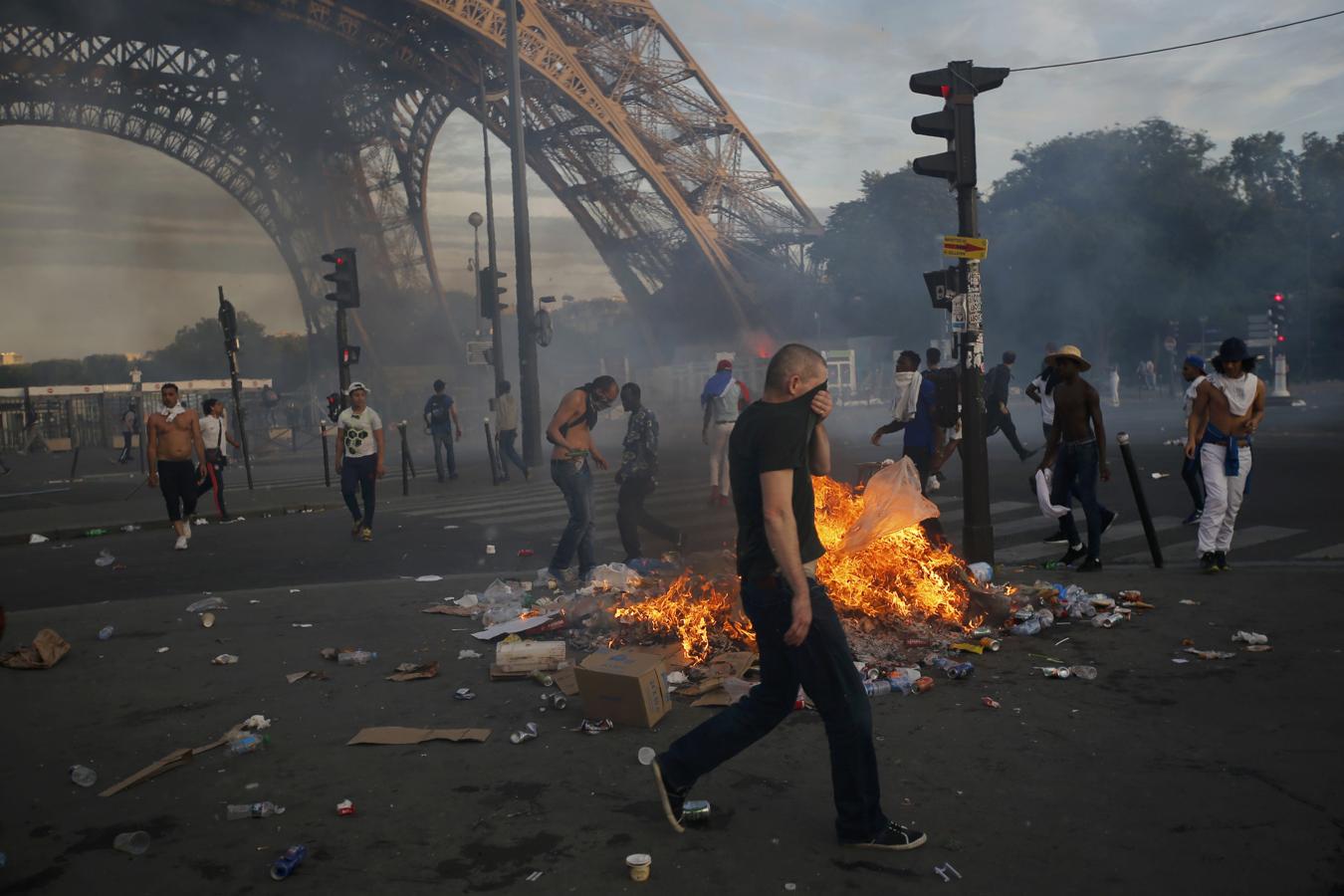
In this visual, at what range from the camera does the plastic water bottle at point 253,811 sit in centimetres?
374

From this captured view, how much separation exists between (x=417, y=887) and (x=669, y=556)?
18.4 ft

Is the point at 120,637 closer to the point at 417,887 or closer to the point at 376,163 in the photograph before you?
Result: the point at 417,887

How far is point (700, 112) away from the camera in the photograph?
3459cm

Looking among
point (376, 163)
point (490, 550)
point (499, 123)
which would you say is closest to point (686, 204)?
point (499, 123)

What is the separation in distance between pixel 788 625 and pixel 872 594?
257 centimetres

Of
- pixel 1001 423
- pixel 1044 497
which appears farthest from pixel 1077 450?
pixel 1001 423

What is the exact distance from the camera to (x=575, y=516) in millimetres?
7703

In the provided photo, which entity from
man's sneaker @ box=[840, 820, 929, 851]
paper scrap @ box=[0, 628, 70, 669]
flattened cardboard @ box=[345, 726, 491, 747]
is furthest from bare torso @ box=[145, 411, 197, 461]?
man's sneaker @ box=[840, 820, 929, 851]

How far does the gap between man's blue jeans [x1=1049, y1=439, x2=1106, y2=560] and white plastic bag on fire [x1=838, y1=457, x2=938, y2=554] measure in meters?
2.39

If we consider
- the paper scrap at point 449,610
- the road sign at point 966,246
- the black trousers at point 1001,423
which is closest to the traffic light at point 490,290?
the black trousers at point 1001,423

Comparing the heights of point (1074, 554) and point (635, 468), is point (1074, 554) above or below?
below

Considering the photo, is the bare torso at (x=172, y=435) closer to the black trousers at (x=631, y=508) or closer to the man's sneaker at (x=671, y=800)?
the black trousers at (x=631, y=508)

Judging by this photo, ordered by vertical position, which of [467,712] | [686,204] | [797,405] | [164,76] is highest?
[164,76]

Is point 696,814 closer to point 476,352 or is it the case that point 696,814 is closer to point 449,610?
point 449,610
